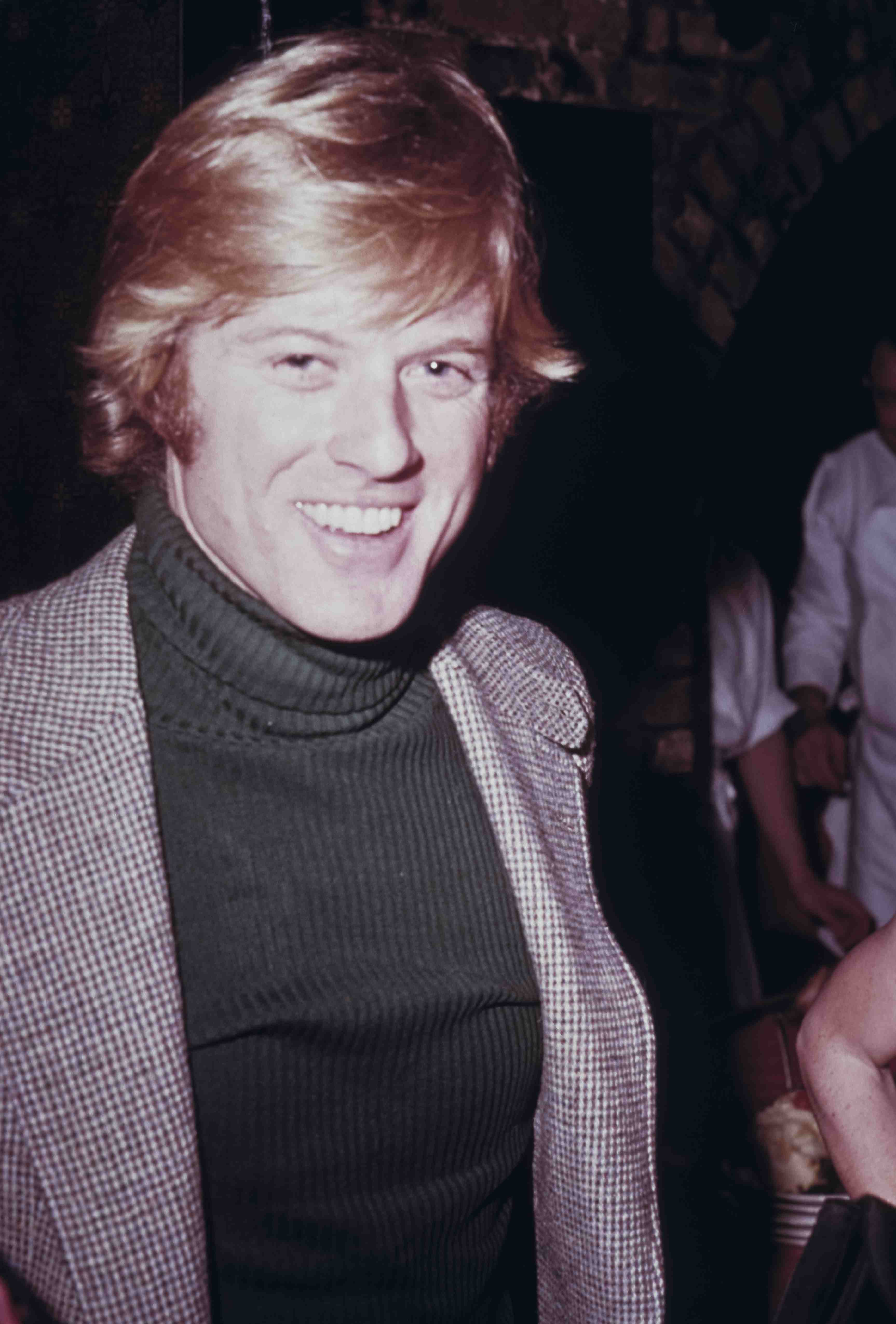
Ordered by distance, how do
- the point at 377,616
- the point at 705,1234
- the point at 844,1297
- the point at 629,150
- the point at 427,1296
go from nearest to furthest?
the point at 844,1297 < the point at 377,616 < the point at 427,1296 < the point at 705,1234 < the point at 629,150

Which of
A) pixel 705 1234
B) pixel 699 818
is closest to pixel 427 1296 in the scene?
pixel 705 1234

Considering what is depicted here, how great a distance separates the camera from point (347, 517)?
1207 millimetres

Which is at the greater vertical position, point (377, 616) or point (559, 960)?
point (377, 616)

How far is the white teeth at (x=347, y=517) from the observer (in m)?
1.20

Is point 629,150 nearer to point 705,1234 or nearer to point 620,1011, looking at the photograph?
point 620,1011

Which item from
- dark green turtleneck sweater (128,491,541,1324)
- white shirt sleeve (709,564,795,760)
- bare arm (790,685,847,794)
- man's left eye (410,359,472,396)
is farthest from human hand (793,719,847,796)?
man's left eye (410,359,472,396)

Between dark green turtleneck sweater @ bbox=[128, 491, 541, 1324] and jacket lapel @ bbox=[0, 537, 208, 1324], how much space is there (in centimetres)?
9

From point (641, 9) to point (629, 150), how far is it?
442 mm

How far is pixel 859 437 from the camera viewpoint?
3.79 m

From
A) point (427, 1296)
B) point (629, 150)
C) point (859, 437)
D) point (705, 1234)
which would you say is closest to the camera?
point (427, 1296)

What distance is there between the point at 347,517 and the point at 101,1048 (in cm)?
58

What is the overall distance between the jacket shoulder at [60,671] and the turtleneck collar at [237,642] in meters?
0.05

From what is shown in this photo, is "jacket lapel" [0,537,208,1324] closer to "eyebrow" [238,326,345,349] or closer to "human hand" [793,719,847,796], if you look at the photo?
"eyebrow" [238,326,345,349]

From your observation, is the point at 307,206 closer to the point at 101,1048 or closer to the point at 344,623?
the point at 344,623
